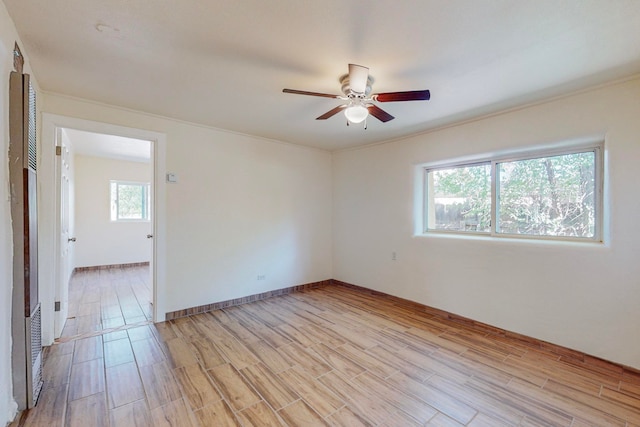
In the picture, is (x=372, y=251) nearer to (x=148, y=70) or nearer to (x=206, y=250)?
(x=206, y=250)

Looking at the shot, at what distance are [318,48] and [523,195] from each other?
267 cm

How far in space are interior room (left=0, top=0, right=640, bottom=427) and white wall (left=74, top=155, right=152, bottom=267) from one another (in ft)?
5.22

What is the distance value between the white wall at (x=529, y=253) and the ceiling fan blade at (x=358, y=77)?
194 centimetres

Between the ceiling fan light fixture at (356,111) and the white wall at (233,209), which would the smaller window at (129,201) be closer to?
the white wall at (233,209)

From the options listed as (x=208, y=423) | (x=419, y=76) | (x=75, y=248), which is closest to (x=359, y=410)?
(x=208, y=423)

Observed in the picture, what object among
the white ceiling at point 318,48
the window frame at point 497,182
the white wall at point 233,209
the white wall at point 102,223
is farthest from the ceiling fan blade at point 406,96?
the white wall at point 102,223

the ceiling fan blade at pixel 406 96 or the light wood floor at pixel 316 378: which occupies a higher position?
the ceiling fan blade at pixel 406 96

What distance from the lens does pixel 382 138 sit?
4.05 m

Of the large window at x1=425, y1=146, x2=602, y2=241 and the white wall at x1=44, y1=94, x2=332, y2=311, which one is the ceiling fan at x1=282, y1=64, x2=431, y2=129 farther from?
the white wall at x1=44, y1=94, x2=332, y2=311

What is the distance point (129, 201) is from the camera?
6512mm

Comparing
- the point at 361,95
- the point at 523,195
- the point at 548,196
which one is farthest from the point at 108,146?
the point at 548,196

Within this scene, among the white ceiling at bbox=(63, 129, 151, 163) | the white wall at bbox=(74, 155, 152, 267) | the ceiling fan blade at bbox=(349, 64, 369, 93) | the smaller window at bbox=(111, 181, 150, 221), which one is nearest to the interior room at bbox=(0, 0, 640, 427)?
the ceiling fan blade at bbox=(349, 64, 369, 93)

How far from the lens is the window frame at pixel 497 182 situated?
2.52 metres

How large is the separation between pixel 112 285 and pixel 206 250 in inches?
99.6
